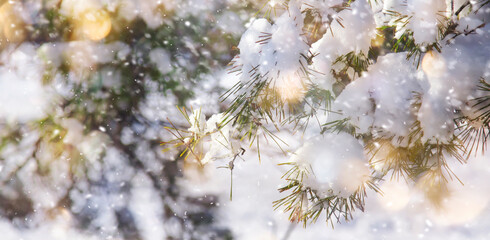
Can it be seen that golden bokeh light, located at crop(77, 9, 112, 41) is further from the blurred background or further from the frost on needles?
the frost on needles

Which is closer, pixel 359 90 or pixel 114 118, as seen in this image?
pixel 359 90

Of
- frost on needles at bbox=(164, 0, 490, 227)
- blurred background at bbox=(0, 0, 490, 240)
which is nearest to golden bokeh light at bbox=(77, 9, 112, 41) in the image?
blurred background at bbox=(0, 0, 490, 240)

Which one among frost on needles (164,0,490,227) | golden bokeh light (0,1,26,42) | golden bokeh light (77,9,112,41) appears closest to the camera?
frost on needles (164,0,490,227)

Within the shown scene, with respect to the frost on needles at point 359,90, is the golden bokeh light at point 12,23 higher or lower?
lower

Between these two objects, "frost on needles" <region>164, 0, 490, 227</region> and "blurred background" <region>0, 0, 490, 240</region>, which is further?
"blurred background" <region>0, 0, 490, 240</region>

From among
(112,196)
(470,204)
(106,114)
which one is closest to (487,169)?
(470,204)

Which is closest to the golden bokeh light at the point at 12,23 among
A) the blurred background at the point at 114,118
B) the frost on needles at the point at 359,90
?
the blurred background at the point at 114,118

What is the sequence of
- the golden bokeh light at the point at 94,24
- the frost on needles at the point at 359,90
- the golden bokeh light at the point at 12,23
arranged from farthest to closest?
the golden bokeh light at the point at 12,23
the golden bokeh light at the point at 94,24
the frost on needles at the point at 359,90

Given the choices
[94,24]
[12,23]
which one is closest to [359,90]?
[94,24]

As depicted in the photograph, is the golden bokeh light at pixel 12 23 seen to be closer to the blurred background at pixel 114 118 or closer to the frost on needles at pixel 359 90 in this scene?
the blurred background at pixel 114 118

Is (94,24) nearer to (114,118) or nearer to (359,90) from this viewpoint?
(114,118)

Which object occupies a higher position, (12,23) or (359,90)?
(359,90)

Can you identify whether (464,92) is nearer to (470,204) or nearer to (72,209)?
(470,204)

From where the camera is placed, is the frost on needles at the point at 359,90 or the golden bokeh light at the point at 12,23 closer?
the frost on needles at the point at 359,90
